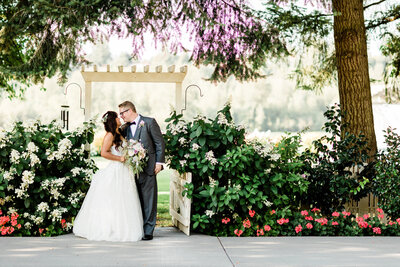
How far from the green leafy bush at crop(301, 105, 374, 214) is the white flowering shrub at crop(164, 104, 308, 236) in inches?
25.4

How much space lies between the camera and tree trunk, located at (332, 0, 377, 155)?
9.01 m

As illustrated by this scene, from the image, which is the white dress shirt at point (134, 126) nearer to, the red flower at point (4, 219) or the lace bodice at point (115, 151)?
the lace bodice at point (115, 151)

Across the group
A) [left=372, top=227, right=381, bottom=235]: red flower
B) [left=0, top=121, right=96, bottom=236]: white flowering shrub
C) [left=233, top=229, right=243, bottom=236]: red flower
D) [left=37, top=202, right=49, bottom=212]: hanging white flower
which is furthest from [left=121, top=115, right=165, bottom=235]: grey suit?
[left=372, top=227, right=381, bottom=235]: red flower

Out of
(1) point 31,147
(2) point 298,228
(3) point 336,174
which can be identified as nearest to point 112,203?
(1) point 31,147

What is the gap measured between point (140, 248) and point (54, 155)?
1921 mm

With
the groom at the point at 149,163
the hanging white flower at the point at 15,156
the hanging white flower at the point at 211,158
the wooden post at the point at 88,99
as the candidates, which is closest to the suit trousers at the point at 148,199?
the groom at the point at 149,163

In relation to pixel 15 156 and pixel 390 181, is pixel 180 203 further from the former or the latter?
pixel 390 181

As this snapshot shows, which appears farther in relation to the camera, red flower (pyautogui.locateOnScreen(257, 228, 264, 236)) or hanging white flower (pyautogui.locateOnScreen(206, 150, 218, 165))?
red flower (pyautogui.locateOnScreen(257, 228, 264, 236))

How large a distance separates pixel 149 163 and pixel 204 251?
154 cm

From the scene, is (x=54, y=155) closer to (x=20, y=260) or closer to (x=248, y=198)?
(x=20, y=260)

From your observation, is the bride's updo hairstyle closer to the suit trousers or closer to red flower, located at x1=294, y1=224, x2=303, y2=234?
the suit trousers

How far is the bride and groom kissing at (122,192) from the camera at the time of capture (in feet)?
21.5

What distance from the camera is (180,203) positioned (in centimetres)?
739

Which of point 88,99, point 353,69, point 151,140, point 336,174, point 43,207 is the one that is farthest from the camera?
point 353,69
